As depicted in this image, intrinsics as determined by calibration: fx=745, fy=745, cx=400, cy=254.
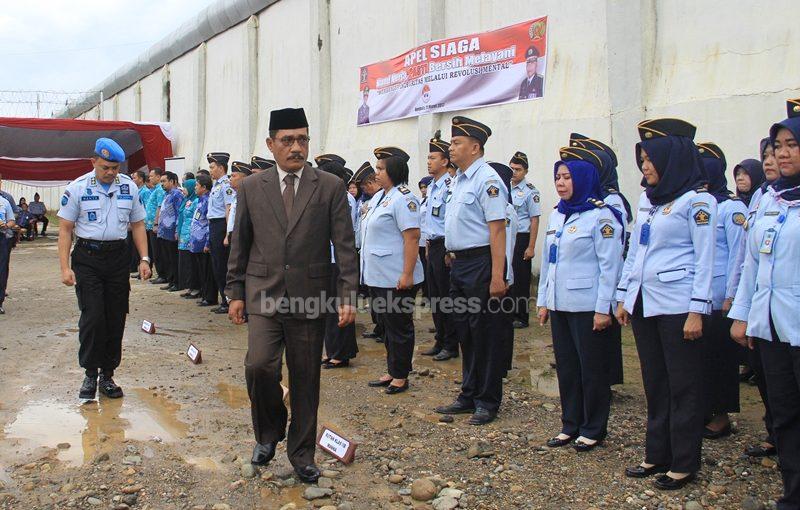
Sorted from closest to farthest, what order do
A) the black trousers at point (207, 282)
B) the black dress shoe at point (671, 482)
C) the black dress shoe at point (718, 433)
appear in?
the black dress shoe at point (671, 482) < the black dress shoe at point (718, 433) < the black trousers at point (207, 282)

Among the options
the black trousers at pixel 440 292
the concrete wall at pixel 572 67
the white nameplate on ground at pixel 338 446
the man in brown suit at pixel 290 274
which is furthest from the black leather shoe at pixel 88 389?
the concrete wall at pixel 572 67

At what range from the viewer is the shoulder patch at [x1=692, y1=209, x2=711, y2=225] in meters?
3.73

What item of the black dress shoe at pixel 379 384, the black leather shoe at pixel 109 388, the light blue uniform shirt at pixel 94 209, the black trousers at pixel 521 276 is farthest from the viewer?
the black trousers at pixel 521 276

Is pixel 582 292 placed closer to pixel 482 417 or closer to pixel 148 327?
pixel 482 417

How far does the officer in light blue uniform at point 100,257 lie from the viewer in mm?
5598

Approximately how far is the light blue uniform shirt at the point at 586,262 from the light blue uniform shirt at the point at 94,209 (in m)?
3.30

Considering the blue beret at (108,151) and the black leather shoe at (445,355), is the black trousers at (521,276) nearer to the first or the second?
the black leather shoe at (445,355)

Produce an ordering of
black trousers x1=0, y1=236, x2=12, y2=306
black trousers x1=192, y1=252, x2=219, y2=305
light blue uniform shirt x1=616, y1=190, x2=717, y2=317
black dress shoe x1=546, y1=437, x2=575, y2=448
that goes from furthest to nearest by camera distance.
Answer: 1. black trousers x1=192, y1=252, x2=219, y2=305
2. black trousers x1=0, y1=236, x2=12, y2=306
3. black dress shoe x1=546, y1=437, x2=575, y2=448
4. light blue uniform shirt x1=616, y1=190, x2=717, y2=317

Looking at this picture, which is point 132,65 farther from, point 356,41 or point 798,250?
point 798,250

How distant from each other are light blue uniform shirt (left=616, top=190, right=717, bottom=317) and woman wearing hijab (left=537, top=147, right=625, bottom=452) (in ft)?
1.21

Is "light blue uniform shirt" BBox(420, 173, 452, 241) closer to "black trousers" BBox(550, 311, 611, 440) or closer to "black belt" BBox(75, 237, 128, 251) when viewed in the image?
"black trousers" BBox(550, 311, 611, 440)

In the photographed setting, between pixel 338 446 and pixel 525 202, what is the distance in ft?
16.1

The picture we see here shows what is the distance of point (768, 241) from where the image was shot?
11.3 ft

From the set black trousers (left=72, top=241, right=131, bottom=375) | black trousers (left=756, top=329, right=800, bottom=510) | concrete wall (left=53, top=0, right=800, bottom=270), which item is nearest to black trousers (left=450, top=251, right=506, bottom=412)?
black trousers (left=756, top=329, right=800, bottom=510)
